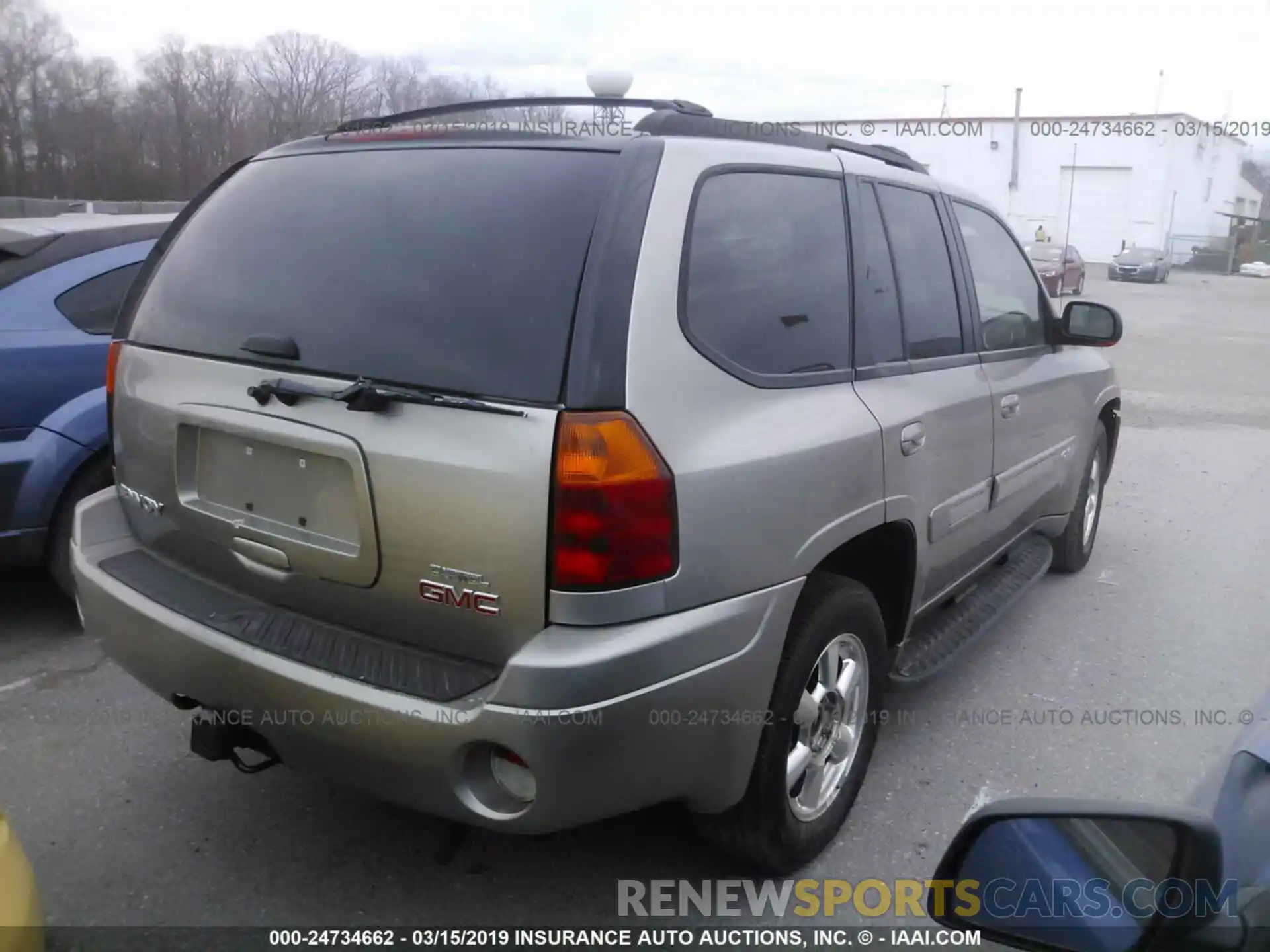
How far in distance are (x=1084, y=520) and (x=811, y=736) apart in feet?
10.5

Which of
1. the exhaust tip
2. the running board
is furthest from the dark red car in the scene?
the exhaust tip

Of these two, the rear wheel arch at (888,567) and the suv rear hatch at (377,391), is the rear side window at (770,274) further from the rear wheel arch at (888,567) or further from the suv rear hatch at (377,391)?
the rear wheel arch at (888,567)

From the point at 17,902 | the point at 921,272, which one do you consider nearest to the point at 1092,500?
the point at 921,272

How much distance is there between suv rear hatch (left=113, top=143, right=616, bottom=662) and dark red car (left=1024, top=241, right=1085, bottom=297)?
23.7 metres

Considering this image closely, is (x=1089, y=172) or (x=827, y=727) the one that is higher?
(x=1089, y=172)

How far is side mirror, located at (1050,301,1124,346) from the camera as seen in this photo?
4.48 m

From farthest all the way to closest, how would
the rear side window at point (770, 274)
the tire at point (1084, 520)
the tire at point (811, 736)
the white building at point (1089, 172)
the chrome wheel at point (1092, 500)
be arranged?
the white building at point (1089, 172) → the chrome wheel at point (1092, 500) → the tire at point (1084, 520) → the tire at point (811, 736) → the rear side window at point (770, 274)

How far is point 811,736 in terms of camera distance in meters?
2.86

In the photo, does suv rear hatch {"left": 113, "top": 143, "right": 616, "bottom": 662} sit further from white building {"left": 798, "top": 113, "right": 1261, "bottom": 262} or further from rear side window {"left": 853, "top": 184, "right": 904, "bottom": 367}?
white building {"left": 798, "top": 113, "right": 1261, "bottom": 262}

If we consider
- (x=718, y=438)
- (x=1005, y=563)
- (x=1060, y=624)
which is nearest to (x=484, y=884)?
(x=718, y=438)

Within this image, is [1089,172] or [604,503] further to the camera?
[1089,172]

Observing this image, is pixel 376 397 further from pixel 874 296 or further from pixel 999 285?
pixel 999 285

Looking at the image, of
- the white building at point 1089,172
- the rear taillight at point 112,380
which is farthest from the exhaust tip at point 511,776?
the white building at point 1089,172

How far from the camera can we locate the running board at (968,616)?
3.39 m
